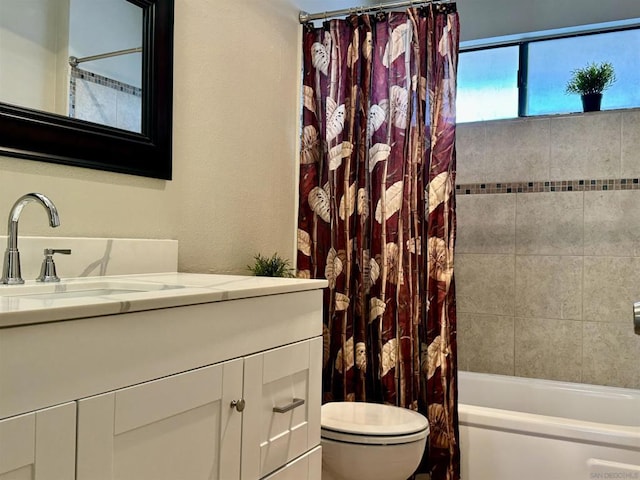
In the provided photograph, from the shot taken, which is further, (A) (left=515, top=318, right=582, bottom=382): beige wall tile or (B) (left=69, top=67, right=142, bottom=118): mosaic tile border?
(A) (left=515, top=318, right=582, bottom=382): beige wall tile

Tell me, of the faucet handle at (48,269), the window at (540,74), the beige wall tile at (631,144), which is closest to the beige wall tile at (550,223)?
the beige wall tile at (631,144)

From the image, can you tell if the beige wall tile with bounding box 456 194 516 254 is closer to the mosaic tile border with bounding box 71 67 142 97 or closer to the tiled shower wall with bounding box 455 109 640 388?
the tiled shower wall with bounding box 455 109 640 388

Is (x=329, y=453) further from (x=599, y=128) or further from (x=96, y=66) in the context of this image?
(x=599, y=128)

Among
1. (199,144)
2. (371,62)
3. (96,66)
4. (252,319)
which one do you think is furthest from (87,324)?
(371,62)

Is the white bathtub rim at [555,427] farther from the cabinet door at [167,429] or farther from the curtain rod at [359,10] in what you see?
the curtain rod at [359,10]

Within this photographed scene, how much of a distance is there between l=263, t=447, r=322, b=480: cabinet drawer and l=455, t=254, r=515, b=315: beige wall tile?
5.70 ft

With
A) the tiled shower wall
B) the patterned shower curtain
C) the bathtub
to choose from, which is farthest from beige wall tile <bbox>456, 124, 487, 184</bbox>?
the bathtub

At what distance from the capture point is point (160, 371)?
3.71ft

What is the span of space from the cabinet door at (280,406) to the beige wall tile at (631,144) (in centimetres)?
205

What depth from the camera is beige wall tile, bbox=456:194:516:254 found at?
10.2 ft

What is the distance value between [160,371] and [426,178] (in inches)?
59.6

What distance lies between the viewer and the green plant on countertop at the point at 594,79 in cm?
298

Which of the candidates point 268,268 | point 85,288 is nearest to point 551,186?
point 268,268

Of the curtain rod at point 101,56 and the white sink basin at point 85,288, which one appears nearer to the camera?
the white sink basin at point 85,288
